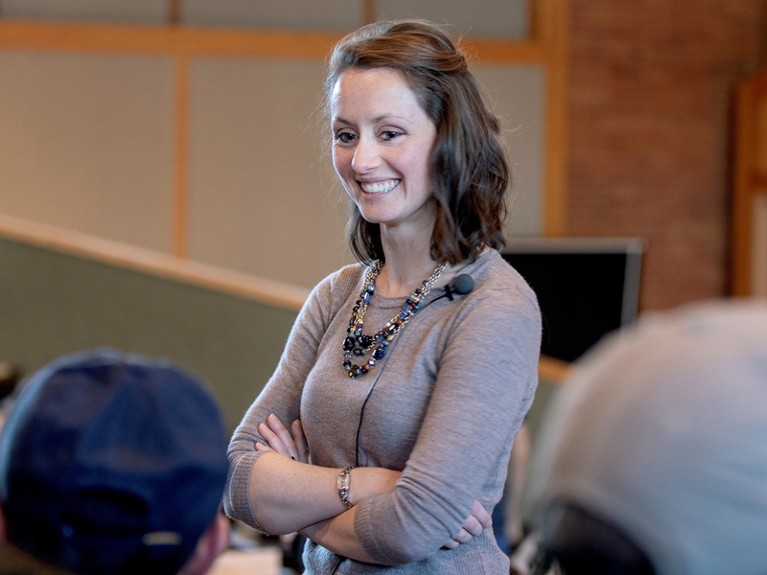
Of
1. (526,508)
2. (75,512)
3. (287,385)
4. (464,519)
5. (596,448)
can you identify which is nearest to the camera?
(596,448)

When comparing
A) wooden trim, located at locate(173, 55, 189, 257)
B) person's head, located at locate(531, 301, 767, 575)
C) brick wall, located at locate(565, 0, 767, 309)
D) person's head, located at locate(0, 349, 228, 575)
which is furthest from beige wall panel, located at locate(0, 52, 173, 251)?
person's head, located at locate(531, 301, 767, 575)

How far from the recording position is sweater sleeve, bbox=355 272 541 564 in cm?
135

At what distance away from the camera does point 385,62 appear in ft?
4.99

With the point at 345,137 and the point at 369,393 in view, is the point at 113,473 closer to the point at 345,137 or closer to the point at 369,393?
the point at 369,393

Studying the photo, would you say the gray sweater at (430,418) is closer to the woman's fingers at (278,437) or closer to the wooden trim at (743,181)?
the woman's fingers at (278,437)

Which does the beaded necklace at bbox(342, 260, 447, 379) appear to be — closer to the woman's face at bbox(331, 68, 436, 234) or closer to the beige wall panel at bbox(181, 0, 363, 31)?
the woman's face at bbox(331, 68, 436, 234)

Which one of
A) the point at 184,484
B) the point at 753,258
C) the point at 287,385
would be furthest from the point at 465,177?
the point at 753,258

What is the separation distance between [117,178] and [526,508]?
648 centimetres

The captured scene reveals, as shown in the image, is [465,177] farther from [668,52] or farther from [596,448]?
[668,52]

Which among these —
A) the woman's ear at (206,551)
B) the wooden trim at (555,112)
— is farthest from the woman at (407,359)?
the wooden trim at (555,112)

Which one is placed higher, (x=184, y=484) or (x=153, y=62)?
(x=153, y=62)

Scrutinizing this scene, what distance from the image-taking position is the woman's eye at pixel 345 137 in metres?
1.57

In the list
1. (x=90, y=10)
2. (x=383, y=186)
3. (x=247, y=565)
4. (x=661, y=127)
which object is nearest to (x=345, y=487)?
(x=383, y=186)

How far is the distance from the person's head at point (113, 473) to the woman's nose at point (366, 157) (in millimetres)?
664
